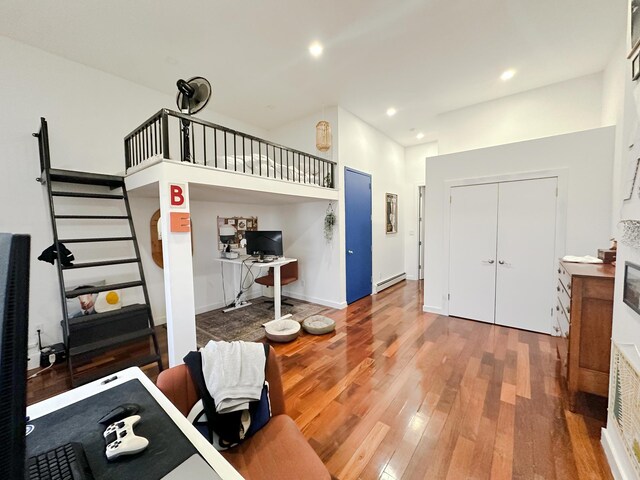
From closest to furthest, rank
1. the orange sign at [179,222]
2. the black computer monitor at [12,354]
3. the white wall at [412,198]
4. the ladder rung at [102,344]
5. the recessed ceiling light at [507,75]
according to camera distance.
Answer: the black computer monitor at [12,354] → the ladder rung at [102,344] → the orange sign at [179,222] → the recessed ceiling light at [507,75] → the white wall at [412,198]

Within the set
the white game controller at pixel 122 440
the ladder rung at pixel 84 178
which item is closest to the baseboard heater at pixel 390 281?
the ladder rung at pixel 84 178

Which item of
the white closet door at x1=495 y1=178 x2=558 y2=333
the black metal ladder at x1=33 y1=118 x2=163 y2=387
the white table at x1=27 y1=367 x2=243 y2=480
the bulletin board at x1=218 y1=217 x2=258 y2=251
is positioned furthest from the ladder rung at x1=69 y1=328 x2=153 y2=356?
the white closet door at x1=495 y1=178 x2=558 y2=333

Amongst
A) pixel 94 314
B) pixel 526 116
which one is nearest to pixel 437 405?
pixel 94 314

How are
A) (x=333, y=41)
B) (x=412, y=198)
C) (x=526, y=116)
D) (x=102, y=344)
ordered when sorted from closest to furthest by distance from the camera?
(x=102, y=344), (x=333, y=41), (x=526, y=116), (x=412, y=198)

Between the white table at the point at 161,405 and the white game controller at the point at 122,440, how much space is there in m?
0.11

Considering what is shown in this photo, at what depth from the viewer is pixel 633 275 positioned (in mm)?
1393

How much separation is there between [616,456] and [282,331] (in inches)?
111

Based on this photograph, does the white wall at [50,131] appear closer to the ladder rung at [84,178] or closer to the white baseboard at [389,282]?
the ladder rung at [84,178]

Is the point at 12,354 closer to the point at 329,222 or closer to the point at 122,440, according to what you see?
the point at 122,440

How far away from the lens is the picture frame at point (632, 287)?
1338 mm

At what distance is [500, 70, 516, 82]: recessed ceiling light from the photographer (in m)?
3.42

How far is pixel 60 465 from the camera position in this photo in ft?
2.23

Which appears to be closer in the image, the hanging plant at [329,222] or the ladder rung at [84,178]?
the ladder rung at [84,178]

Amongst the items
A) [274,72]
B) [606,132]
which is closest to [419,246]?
[606,132]
